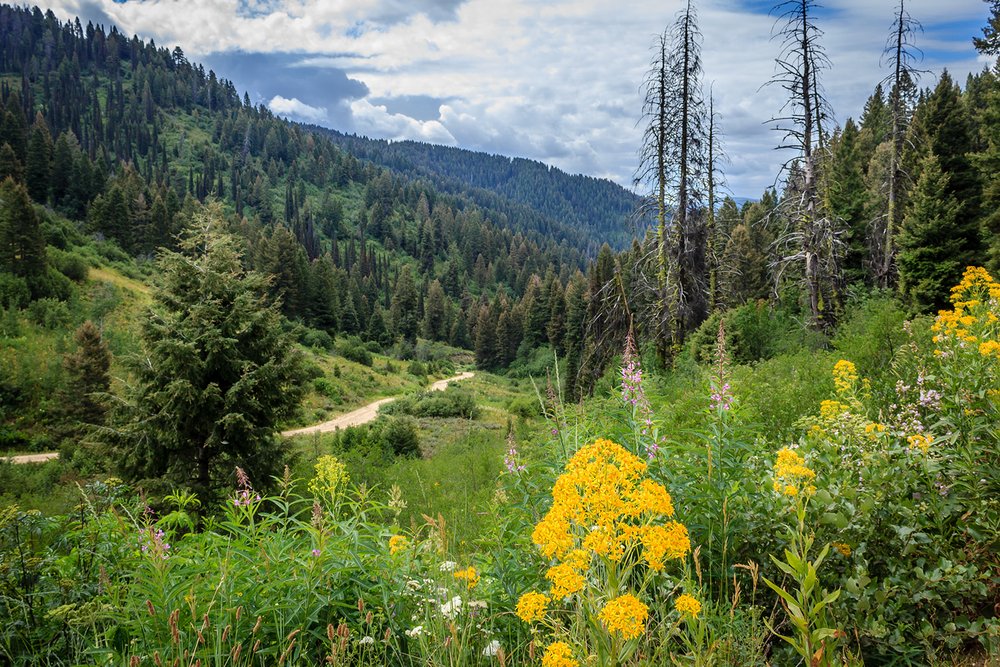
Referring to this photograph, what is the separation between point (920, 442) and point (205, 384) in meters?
11.7

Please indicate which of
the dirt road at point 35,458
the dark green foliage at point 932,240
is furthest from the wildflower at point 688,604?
the dirt road at point 35,458

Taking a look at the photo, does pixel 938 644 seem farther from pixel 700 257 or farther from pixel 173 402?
pixel 700 257

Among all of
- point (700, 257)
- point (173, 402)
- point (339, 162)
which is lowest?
point (173, 402)

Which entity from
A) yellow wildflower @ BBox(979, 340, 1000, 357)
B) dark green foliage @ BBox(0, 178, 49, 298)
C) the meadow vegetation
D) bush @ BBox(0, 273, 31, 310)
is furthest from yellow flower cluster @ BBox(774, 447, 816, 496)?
dark green foliage @ BBox(0, 178, 49, 298)

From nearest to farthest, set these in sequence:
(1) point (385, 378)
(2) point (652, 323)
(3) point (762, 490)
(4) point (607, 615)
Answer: (4) point (607, 615) < (3) point (762, 490) < (2) point (652, 323) < (1) point (385, 378)

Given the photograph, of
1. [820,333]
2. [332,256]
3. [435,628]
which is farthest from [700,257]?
[332,256]

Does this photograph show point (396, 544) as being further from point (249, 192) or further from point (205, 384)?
point (249, 192)

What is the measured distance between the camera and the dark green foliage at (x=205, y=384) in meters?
10.5

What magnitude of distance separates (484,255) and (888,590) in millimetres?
151168

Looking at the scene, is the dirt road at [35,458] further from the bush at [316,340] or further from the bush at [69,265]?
the bush at [316,340]

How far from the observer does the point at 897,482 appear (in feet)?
8.74

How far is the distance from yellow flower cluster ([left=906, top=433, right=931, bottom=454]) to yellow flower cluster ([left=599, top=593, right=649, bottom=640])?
2057 millimetres

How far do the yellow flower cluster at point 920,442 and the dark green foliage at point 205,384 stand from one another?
34.9ft

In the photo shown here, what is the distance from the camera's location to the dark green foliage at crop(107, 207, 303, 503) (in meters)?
10.5
